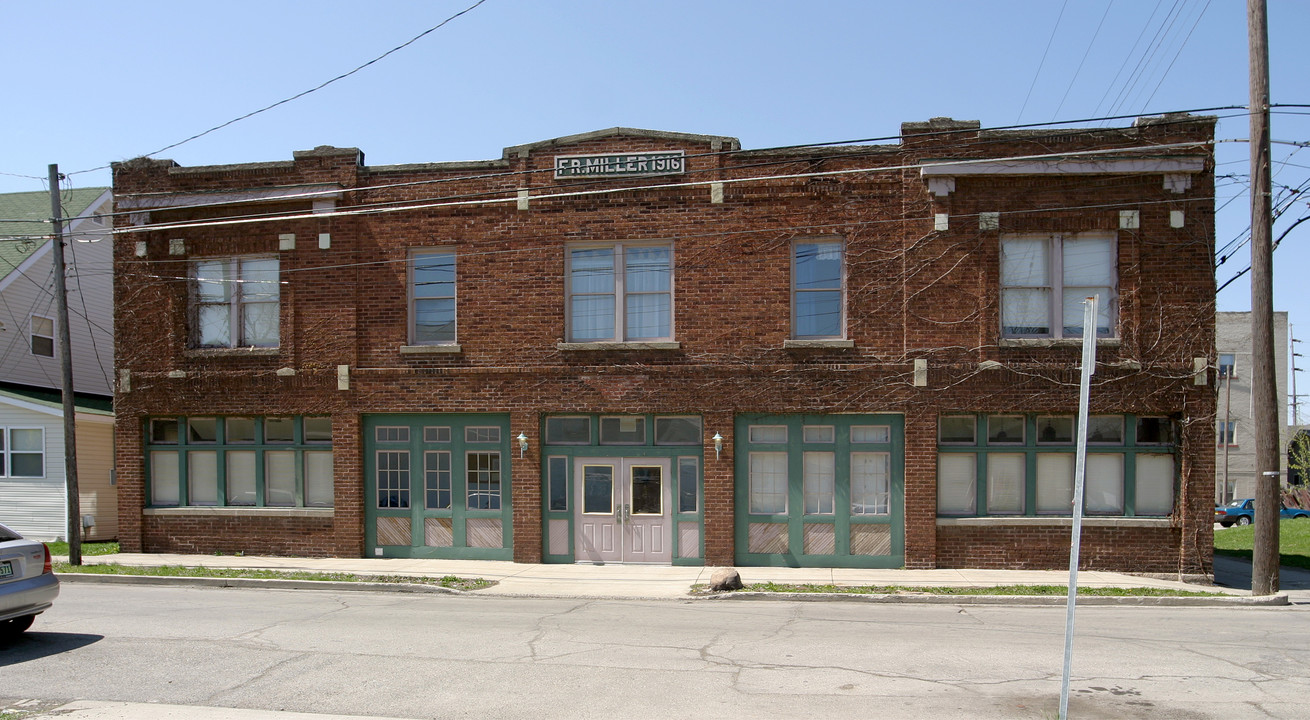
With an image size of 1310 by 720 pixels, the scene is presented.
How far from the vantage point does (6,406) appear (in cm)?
2094

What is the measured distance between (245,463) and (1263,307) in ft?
Answer: 58.7

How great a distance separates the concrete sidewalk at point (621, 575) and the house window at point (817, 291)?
4.24 meters

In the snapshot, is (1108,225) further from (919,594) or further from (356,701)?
(356,701)

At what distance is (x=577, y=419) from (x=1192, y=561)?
35.4 ft

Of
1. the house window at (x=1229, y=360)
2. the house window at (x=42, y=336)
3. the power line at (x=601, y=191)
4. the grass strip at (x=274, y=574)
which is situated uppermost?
the power line at (x=601, y=191)

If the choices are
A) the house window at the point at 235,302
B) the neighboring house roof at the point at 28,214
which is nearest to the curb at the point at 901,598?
the house window at the point at 235,302

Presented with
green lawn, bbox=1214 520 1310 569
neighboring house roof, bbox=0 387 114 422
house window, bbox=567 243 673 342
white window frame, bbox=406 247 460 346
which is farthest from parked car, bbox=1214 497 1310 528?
neighboring house roof, bbox=0 387 114 422

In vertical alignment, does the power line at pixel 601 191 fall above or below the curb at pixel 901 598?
above

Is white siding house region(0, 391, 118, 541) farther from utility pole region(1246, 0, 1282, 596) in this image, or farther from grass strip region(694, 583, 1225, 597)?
utility pole region(1246, 0, 1282, 596)

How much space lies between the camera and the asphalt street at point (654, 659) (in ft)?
26.0

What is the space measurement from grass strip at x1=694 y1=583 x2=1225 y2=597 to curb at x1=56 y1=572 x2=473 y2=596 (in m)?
4.41

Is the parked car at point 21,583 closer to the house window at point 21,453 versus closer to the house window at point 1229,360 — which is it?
the house window at point 21,453

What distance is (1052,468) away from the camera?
16.4m

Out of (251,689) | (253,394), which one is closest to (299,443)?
(253,394)
